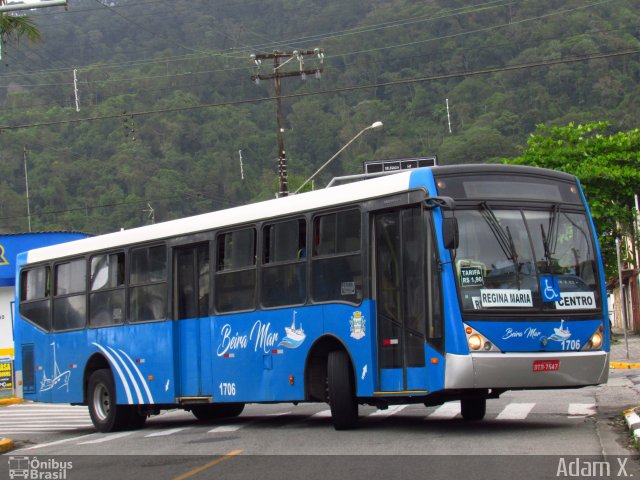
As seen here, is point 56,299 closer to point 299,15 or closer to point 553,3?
point 553,3

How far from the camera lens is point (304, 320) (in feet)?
49.3

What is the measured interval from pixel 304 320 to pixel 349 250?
4.17ft

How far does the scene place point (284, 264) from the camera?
15484 mm

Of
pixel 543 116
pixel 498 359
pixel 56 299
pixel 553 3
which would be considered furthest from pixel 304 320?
pixel 553 3

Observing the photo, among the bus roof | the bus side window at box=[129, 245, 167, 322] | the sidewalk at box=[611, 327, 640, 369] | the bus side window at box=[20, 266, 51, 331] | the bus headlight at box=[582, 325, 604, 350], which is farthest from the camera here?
the sidewalk at box=[611, 327, 640, 369]

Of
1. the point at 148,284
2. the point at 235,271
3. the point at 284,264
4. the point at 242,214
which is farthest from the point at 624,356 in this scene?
the point at 284,264

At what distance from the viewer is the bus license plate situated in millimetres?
12992

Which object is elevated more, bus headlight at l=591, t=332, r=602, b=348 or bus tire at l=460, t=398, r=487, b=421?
bus headlight at l=591, t=332, r=602, b=348

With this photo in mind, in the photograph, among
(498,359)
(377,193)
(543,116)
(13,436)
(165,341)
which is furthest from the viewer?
(543,116)

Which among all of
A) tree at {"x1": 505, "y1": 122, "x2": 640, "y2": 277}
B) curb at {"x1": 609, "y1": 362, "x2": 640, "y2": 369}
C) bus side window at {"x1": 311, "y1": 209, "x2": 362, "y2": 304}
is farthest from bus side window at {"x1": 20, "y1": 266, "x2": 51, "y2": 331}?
tree at {"x1": 505, "y1": 122, "x2": 640, "y2": 277}

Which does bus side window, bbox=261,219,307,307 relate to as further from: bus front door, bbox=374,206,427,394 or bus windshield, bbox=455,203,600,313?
bus windshield, bbox=455,203,600,313

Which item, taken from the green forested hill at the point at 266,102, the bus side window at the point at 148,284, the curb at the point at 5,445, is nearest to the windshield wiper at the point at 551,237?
the bus side window at the point at 148,284

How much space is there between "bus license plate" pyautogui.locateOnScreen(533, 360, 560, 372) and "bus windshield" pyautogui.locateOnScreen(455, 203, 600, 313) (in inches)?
24.4
